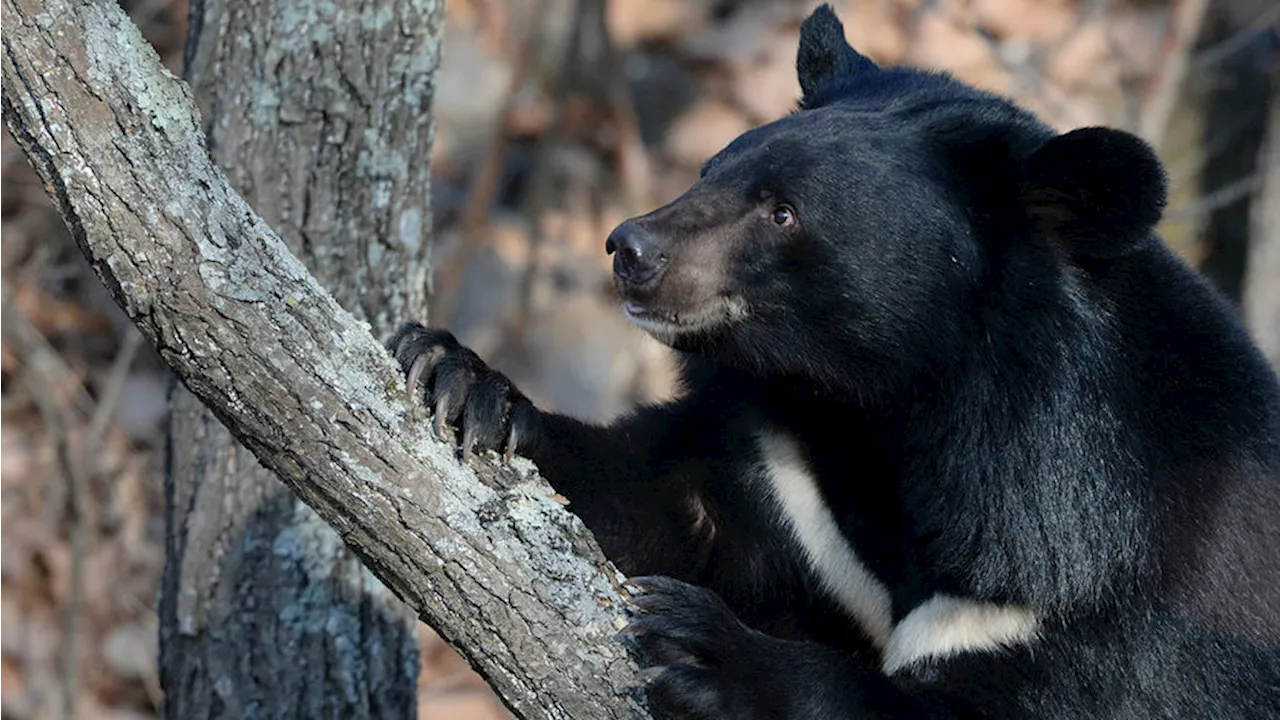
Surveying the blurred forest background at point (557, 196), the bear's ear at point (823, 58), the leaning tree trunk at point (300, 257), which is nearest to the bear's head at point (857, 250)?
the bear's ear at point (823, 58)

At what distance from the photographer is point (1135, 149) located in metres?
2.88

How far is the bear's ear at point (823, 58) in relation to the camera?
3518 mm

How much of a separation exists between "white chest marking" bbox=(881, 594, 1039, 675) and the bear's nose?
34.4 inches

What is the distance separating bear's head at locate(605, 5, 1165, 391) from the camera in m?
3.03

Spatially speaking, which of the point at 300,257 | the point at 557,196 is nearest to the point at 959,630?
the point at 300,257

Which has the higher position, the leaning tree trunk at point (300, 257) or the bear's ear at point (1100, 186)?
the leaning tree trunk at point (300, 257)

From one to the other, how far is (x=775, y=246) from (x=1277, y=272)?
17.8 ft

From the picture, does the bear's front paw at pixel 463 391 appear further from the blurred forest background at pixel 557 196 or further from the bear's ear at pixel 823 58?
the blurred forest background at pixel 557 196

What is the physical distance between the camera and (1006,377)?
9.90 ft

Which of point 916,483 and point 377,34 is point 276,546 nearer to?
point 377,34

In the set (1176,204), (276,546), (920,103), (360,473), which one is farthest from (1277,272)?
(360,473)

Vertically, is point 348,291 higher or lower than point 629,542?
higher

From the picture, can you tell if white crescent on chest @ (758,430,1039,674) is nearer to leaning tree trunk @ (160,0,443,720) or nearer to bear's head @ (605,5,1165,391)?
bear's head @ (605,5,1165,391)

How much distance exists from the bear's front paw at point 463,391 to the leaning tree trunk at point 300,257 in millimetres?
754
